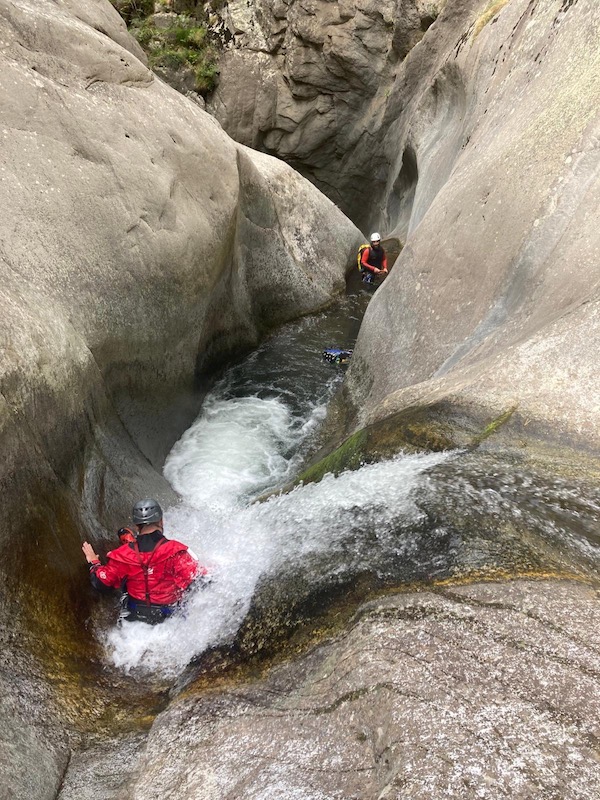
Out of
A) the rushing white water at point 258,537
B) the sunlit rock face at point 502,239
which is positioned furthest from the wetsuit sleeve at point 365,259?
the rushing white water at point 258,537

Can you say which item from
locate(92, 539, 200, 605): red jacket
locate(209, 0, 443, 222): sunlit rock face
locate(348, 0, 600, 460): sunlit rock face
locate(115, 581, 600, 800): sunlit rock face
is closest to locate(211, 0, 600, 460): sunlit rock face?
locate(348, 0, 600, 460): sunlit rock face

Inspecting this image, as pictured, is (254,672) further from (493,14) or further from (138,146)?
(493,14)

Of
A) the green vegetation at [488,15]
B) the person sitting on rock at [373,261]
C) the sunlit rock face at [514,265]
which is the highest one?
the green vegetation at [488,15]

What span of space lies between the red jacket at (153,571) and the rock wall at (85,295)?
12.4 inches

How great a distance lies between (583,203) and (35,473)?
5.56 metres

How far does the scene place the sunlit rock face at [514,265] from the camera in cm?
516

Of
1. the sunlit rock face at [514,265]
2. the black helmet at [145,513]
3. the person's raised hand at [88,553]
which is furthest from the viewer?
the sunlit rock face at [514,265]

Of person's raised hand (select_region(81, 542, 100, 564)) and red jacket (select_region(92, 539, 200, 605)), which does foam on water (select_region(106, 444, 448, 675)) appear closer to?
red jacket (select_region(92, 539, 200, 605))

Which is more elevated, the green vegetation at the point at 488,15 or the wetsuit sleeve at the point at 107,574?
the green vegetation at the point at 488,15

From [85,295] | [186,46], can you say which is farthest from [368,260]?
[186,46]

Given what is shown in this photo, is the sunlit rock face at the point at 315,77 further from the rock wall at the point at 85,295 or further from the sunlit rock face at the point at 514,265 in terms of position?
the rock wall at the point at 85,295

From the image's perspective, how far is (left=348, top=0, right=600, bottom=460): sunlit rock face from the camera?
16.9ft

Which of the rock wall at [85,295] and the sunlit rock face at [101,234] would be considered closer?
the rock wall at [85,295]

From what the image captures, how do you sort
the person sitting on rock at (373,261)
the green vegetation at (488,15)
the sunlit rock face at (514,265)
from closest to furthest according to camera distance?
the sunlit rock face at (514,265) → the green vegetation at (488,15) → the person sitting on rock at (373,261)
